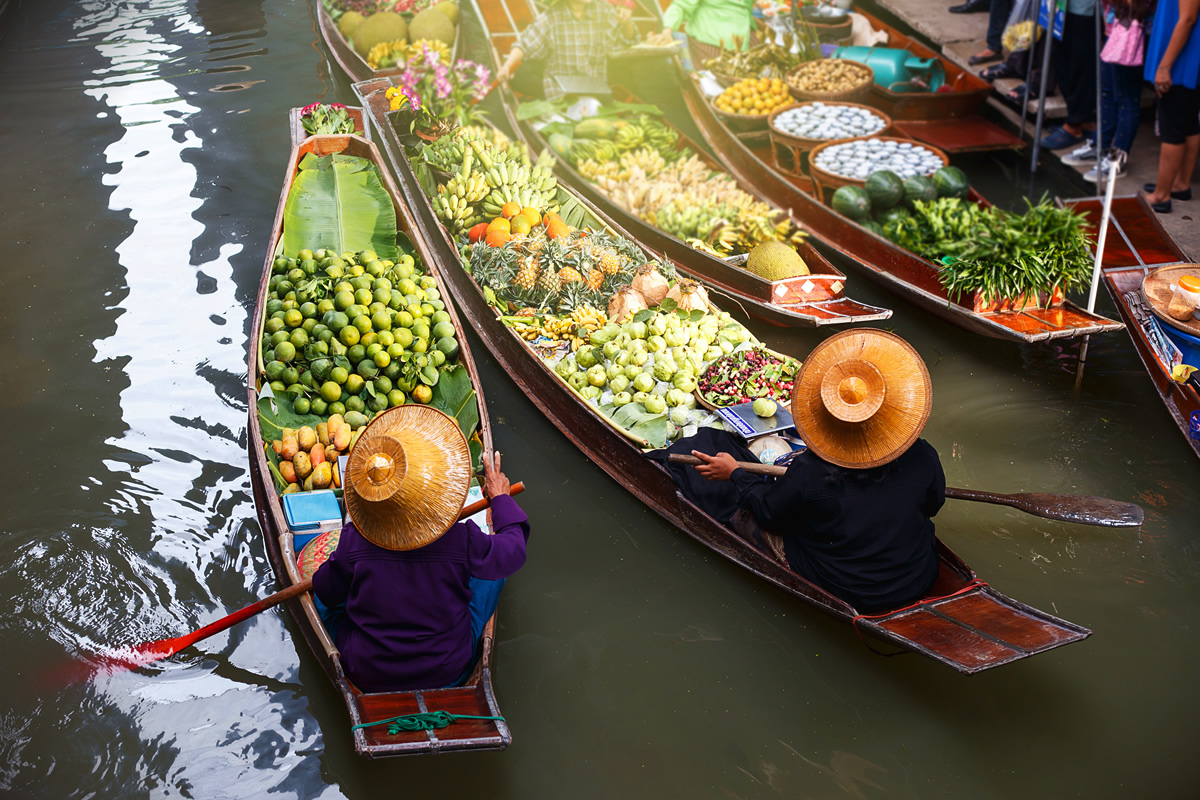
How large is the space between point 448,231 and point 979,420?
382 cm

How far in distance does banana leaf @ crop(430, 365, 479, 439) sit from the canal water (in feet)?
1.93

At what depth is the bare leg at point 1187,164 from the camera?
20.8 ft

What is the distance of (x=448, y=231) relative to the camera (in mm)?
5922

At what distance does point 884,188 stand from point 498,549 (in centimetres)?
450

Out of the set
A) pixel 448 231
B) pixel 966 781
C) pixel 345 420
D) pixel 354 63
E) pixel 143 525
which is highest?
pixel 354 63

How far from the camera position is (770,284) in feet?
17.5

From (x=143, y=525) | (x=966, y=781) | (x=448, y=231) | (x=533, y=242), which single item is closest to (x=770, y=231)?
(x=533, y=242)

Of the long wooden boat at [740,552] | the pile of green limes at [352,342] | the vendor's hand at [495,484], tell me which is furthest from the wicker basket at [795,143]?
the vendor's hand at [495,484]

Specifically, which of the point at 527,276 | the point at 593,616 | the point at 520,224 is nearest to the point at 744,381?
the point at 593,616

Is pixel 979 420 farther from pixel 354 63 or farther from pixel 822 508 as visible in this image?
pixel 354 63

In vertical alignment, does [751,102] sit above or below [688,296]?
above

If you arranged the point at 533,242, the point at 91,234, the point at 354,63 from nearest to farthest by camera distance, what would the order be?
the point at 533,242 → the point at 91,234 → the point at 354,63

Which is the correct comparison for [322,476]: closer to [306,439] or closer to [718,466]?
[306,439]

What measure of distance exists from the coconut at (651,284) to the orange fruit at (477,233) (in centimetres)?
125
